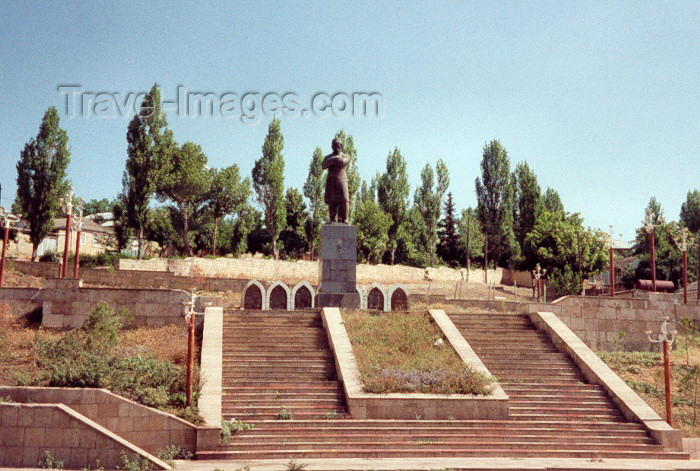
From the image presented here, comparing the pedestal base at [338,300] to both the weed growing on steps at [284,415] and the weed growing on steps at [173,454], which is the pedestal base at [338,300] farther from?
the weed growing on steps at [173,454]

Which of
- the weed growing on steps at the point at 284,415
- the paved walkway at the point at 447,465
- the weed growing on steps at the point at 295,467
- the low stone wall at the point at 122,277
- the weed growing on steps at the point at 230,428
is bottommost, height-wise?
the paved walkway at the point at 447,465

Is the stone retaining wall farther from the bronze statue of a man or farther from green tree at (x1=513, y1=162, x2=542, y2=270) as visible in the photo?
the bronze statue of a man

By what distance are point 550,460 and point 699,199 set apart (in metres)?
69.6

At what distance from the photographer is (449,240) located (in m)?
60.1

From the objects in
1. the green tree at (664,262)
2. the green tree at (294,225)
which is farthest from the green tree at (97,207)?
the green tree at (664,262)

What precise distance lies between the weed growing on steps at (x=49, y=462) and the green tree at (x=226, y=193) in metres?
35.2

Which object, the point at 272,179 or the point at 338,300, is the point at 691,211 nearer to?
the point at 272,179

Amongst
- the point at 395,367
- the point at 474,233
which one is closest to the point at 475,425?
the point at 395,367

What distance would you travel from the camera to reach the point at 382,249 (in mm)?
49438

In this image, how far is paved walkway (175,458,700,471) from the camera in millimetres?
10352

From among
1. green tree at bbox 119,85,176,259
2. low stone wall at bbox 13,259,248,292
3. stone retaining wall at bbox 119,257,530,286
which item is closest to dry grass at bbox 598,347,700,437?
low stone wall at bbox 13,259,248,292

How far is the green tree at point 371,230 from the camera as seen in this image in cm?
4869

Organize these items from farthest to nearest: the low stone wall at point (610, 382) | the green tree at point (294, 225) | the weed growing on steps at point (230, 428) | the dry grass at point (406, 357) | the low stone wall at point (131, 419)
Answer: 1. the green tree at point (294, 225)
2. the dry grass at point (406, 357)
3. the low stone wall at point (610, 382)
4. the weed growing on steps at point (230, 428)
5. the low stone wall at point (131, 419)

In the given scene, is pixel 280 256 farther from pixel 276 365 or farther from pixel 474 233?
pixel 276 365
